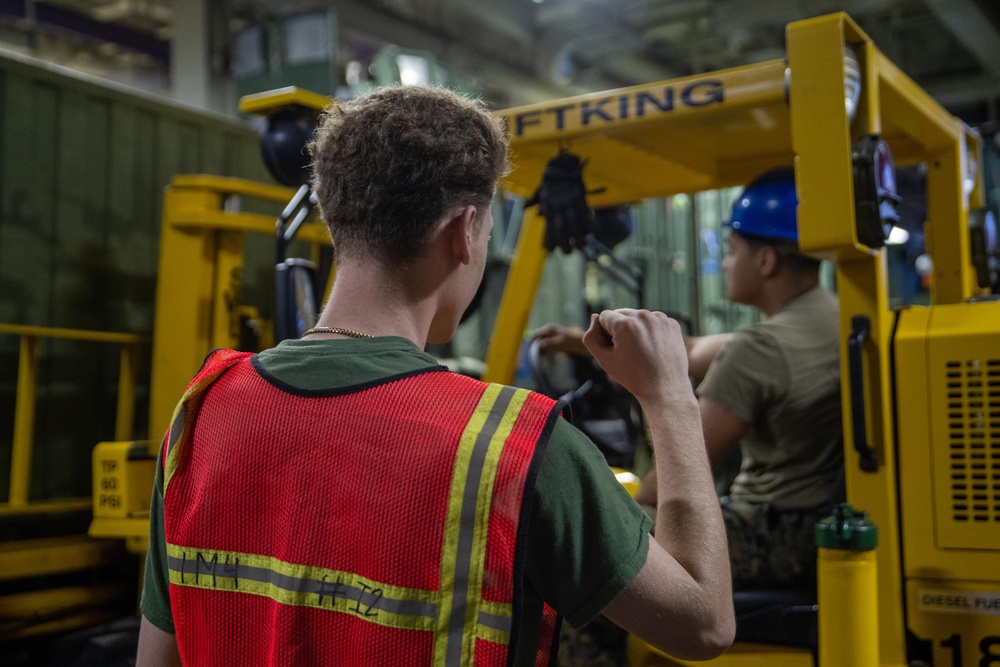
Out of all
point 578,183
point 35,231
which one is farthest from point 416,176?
point 35,231

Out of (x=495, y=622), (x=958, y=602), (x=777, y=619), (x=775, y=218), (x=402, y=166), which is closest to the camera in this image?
(x=495, y=622)

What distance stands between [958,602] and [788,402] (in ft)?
2.20

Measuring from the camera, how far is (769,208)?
9.39 ft

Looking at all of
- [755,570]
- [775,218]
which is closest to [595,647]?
[755,570]

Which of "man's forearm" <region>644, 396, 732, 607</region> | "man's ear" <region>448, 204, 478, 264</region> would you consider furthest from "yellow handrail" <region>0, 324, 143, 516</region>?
"man's forearm" <region>644, 396, 732, 607</region>

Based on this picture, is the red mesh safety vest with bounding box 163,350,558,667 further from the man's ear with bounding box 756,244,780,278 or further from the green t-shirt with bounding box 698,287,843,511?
the man's ear with bounding box 756,244,780,278

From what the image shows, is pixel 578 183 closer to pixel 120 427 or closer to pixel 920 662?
pixel 920 662

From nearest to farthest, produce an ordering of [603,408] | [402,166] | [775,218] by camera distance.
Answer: [402,166], [775,218], [603,408]

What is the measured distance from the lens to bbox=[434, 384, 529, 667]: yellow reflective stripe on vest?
97 cm

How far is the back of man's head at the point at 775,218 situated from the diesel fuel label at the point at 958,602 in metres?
1.06

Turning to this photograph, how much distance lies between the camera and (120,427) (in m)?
3.95

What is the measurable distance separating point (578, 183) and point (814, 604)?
1.36m

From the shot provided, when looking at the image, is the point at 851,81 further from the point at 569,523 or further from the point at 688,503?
the point at 569,523

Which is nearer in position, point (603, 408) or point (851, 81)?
point (851, 81)
